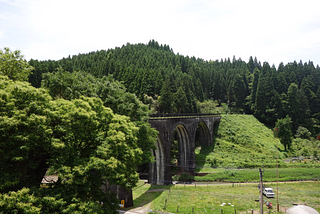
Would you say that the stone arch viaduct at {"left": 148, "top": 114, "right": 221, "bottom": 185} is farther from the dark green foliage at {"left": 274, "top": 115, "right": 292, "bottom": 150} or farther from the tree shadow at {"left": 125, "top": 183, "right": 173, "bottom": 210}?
the dark green foliage at {"left": 274, "top": 115, "right": 292, "bottom": 150}

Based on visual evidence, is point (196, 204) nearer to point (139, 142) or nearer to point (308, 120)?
point (139, 142)

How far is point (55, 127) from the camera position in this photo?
1325cm

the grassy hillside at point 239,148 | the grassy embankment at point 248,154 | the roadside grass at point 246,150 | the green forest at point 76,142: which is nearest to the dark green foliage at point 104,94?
the green forest at point 76,142

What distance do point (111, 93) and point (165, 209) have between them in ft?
45.4

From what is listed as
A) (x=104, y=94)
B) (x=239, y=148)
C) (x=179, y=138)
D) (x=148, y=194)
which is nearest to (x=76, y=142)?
(x=104, y=94)

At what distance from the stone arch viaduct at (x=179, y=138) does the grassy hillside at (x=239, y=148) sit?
2.92m

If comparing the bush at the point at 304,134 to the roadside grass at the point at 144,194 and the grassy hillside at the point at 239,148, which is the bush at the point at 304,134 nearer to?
the grassy hillside at the point at 239,148

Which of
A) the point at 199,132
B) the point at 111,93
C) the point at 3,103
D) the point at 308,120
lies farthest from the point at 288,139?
the point at 3,103

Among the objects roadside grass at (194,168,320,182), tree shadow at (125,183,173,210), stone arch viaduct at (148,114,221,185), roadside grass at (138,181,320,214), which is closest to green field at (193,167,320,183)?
roadside grass at (194,168,320,182)

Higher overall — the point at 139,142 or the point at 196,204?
the point at 139,142

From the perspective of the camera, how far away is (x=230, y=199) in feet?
89.0

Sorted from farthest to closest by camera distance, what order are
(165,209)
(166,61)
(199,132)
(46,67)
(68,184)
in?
(166,61)
(46,67)
(199,132)
(165,209)
(68,184)

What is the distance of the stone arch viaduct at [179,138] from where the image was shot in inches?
1442

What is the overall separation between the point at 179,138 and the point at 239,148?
17766 mm
